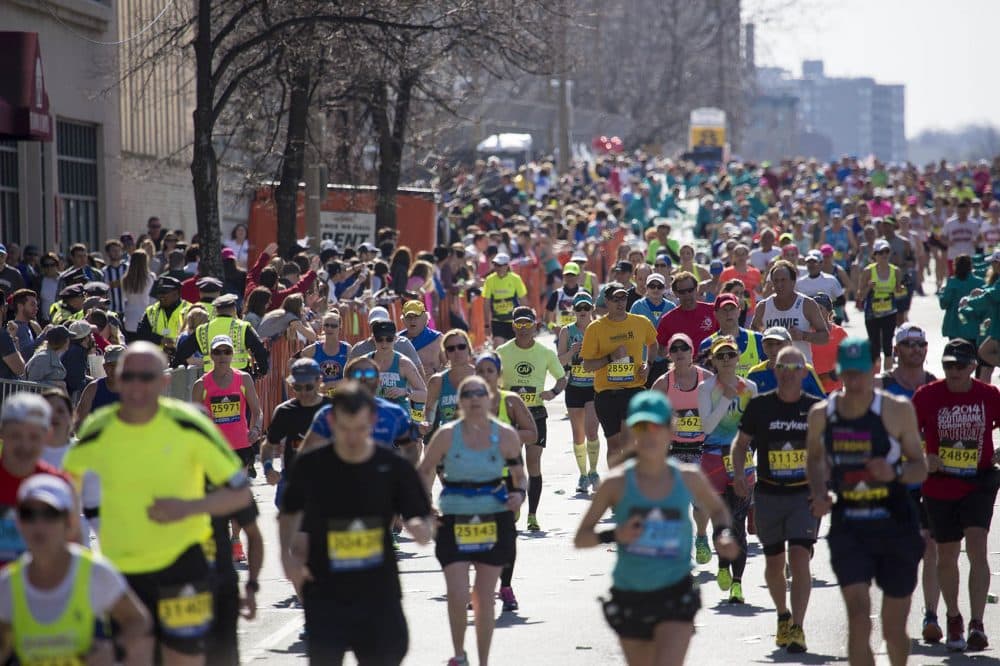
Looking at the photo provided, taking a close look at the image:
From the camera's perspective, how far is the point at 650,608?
755 centimetres

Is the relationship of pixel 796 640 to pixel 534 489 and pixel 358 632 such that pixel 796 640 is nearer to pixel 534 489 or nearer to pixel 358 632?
pixel 358 632

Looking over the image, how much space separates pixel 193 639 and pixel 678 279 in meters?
8.59

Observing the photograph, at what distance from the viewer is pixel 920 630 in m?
10.4

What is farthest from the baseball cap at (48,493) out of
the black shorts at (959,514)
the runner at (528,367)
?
the runner at (528,367)

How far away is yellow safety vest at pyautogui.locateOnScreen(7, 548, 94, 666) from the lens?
20.5 ft

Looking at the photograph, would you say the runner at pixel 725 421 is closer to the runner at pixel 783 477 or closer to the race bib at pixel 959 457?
the runner at pixel 783 477

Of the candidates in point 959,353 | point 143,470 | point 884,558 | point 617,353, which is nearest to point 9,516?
point 143,470

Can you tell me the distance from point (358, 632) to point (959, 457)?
12.7 feet

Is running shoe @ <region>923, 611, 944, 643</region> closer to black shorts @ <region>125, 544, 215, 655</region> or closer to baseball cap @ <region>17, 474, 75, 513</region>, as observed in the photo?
black shorts @ <region>125, 544, 215, 655</region>

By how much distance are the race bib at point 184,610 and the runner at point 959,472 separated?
4.21 metres

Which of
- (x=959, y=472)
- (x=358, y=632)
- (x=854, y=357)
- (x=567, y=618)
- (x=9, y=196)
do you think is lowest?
(x=567, y=618)

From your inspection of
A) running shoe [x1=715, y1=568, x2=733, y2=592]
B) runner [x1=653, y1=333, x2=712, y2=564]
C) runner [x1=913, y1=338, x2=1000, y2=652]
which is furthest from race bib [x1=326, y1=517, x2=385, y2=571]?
runner [x1=653, y1=333, x2=712, y2=564]

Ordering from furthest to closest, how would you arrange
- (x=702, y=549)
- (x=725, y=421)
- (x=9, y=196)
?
(x=9, y=196)
(x=702, y=549)
(x=725, y=421)

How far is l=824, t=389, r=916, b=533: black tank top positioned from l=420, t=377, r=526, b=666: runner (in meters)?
1.84
